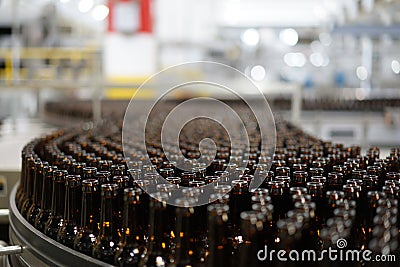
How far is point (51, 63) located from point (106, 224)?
41.3 ft

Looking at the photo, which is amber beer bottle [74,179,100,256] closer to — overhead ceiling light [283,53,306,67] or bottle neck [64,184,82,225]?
bottle neck [64,184,82,225]

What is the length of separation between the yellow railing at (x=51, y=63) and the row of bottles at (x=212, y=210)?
5.17 metres

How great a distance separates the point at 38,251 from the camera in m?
1.30

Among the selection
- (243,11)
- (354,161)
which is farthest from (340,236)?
(243,11)

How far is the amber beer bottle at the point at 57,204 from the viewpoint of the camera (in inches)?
53.1

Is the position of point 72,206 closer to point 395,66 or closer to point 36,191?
point 36,191

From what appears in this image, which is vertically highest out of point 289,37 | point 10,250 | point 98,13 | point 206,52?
point 98,13

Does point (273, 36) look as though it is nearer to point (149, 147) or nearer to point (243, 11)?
point (243, 11)

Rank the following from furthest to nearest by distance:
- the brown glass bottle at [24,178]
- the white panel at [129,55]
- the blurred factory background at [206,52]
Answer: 1. the white panel at [129,55]
2. the blurred factory background at [206,52]
3. the brown glass bottle at [24,178]

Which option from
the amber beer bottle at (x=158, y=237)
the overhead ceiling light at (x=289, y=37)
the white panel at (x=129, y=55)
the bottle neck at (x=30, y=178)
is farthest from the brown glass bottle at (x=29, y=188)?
the overhead ceiling light at (x=289, y=37)

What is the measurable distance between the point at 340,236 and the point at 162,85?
396 centimetres

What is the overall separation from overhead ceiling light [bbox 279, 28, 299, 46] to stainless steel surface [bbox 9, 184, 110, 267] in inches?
604

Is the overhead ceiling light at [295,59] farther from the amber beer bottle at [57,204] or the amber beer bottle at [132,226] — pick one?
the amber beer bottle at [132,226]

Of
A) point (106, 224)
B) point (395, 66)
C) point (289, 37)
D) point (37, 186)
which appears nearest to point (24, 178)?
point (37, 186)
